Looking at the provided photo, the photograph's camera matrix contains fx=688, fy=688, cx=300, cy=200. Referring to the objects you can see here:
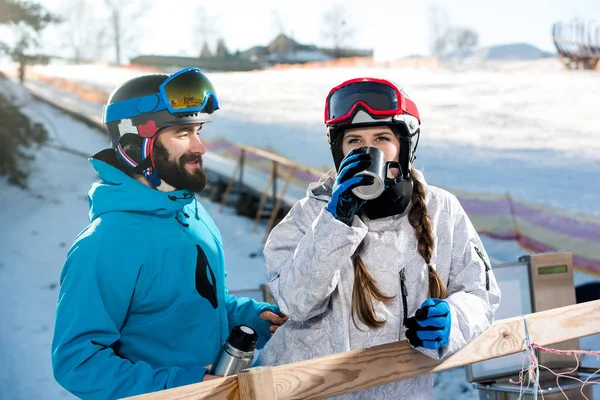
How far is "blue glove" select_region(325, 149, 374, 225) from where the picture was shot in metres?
1.51

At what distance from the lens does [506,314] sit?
152 inches

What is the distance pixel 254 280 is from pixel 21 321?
185cm

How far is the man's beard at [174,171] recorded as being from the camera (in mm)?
2027

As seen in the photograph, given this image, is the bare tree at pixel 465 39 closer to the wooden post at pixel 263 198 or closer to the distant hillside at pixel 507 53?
the distant hillside at pixel 507 53

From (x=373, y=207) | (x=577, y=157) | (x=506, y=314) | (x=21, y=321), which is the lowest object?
(x=21, y=321)

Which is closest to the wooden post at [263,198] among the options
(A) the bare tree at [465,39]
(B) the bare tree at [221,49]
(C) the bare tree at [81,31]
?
(B) the bare tree at [221,49]

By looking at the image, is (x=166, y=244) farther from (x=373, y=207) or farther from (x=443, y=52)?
(x=443, y=52)

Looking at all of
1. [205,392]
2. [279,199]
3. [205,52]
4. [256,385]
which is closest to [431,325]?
[256,385]

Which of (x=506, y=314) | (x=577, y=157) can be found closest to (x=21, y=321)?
(x=506, y=314)

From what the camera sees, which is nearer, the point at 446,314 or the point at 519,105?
the point at 446,314

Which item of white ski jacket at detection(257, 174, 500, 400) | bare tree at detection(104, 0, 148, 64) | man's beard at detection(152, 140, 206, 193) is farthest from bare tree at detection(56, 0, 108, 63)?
white ski jacket at detection(257, 174, 500, 400)

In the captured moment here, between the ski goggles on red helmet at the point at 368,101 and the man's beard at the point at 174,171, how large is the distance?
0.45m

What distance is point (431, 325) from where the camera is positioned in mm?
1562

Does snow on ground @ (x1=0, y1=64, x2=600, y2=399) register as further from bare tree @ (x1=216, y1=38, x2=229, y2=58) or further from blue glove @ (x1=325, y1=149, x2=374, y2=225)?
blue glove @ (x1=325, y1=149, x2=374, y2=225)
